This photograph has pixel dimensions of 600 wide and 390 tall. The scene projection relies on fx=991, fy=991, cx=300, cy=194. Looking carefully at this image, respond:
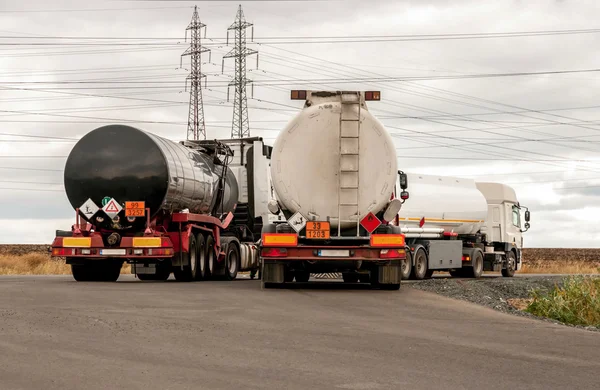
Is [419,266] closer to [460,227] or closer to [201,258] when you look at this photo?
[460,227]

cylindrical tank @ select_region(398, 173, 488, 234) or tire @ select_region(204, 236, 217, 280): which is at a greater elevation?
cylindrical tank @ select_region(398, 173, 488, 234)

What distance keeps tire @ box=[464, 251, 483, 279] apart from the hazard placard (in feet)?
44.8

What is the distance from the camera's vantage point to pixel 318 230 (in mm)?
19219

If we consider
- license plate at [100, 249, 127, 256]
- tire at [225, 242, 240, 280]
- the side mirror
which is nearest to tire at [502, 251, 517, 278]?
the side mirror

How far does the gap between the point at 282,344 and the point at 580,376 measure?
3.01m

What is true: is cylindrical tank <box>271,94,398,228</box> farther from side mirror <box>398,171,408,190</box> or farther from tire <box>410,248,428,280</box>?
tire <box>410,248,428,280</box>

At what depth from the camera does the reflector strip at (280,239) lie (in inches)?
759

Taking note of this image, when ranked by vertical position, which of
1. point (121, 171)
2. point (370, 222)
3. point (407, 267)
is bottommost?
point (407, 267)

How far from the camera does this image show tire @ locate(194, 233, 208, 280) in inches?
971

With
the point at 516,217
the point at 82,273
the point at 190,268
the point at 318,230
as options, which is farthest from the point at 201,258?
the point at 516,217

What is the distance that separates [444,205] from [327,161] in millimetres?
11153

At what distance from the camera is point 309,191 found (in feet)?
63.8

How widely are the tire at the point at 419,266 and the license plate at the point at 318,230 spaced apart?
29.4 ft

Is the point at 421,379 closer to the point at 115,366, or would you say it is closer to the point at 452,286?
the point at 115,366
